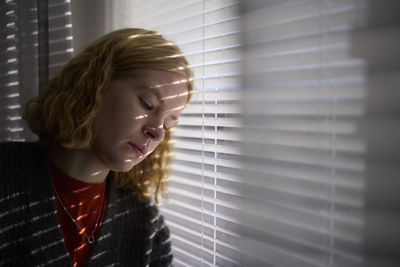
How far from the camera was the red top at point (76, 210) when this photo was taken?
0.93 meters

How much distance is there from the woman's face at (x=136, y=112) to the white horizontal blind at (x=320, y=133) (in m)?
0.21

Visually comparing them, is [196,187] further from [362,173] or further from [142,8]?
[142,8]

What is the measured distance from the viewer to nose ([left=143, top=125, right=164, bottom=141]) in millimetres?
859

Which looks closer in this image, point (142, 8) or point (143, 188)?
point (143, 188)

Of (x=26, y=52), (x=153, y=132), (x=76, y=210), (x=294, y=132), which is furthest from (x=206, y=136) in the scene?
(x=26, y=52)

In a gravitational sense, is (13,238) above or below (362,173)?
below

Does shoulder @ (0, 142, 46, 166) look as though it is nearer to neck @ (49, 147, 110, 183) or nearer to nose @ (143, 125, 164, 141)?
neck @ (49, 147, 110, 183)

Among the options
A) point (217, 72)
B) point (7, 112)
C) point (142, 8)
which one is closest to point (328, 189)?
point (217, 72)

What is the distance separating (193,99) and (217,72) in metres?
0.16

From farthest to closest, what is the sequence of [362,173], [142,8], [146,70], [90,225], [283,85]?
[142,8] < [90,225] < [146,70] < [283,85] < [362,173]

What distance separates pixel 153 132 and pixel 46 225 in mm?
405

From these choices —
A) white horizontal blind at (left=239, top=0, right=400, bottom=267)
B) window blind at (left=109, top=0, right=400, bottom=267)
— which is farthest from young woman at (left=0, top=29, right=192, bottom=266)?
white horizontal blind at (left=239, top=0, right=400, bottom=267)

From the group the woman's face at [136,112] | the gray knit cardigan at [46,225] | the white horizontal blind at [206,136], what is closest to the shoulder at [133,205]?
the gray knit cardigan at [46,225]

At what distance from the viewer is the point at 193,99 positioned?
1.04 m
